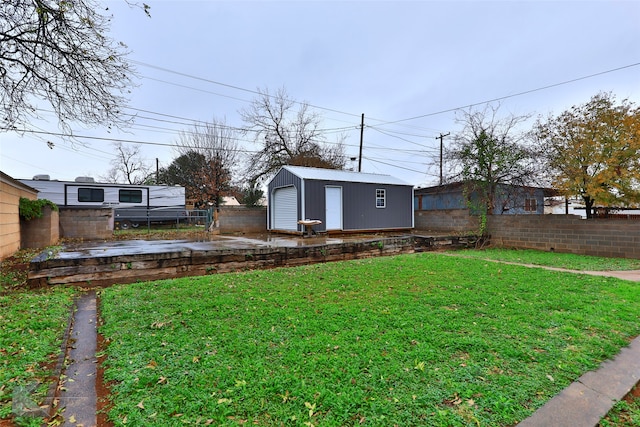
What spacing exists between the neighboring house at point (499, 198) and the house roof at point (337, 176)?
333 cm

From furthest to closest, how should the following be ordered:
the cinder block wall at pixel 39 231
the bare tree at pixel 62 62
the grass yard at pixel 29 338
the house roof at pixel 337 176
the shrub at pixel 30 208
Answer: the house roof at pixel 337 176 → the cinder block wall at pixel 39 231 → the shrub at pixel 30 208 → the bare tree at pixel 62 62 → the grass yard at pixel 29 338

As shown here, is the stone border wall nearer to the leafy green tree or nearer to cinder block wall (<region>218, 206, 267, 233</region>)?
cinder block wall (<region>218, 206, 267, 233</region>)

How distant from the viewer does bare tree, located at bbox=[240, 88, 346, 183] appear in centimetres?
2016

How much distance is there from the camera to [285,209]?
12.8 meters

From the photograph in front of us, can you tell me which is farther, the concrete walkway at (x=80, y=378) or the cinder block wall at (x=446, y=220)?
the cinder block wall at (x=446, y=220)

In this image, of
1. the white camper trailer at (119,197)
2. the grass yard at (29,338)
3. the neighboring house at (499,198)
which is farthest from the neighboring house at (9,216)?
the neighboring house at (499,198)

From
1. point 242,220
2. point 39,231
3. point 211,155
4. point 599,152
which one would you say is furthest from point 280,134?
point 599,152

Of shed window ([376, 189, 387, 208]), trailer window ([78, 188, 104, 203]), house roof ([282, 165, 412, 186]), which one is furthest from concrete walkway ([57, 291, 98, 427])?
trailer window ([78, 188, 104, 203])

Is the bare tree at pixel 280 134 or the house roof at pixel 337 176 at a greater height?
the bare tree at pixel 280 134

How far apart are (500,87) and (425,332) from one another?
46.3ft

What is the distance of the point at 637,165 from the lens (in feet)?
30.0

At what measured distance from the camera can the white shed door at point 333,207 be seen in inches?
481

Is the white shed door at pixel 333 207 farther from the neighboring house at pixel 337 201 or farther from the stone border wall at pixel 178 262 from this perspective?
the stone border wall at pixel 178 262

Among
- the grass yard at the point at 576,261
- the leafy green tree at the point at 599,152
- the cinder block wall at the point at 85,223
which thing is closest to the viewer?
the grass yard at the point at 576,261
